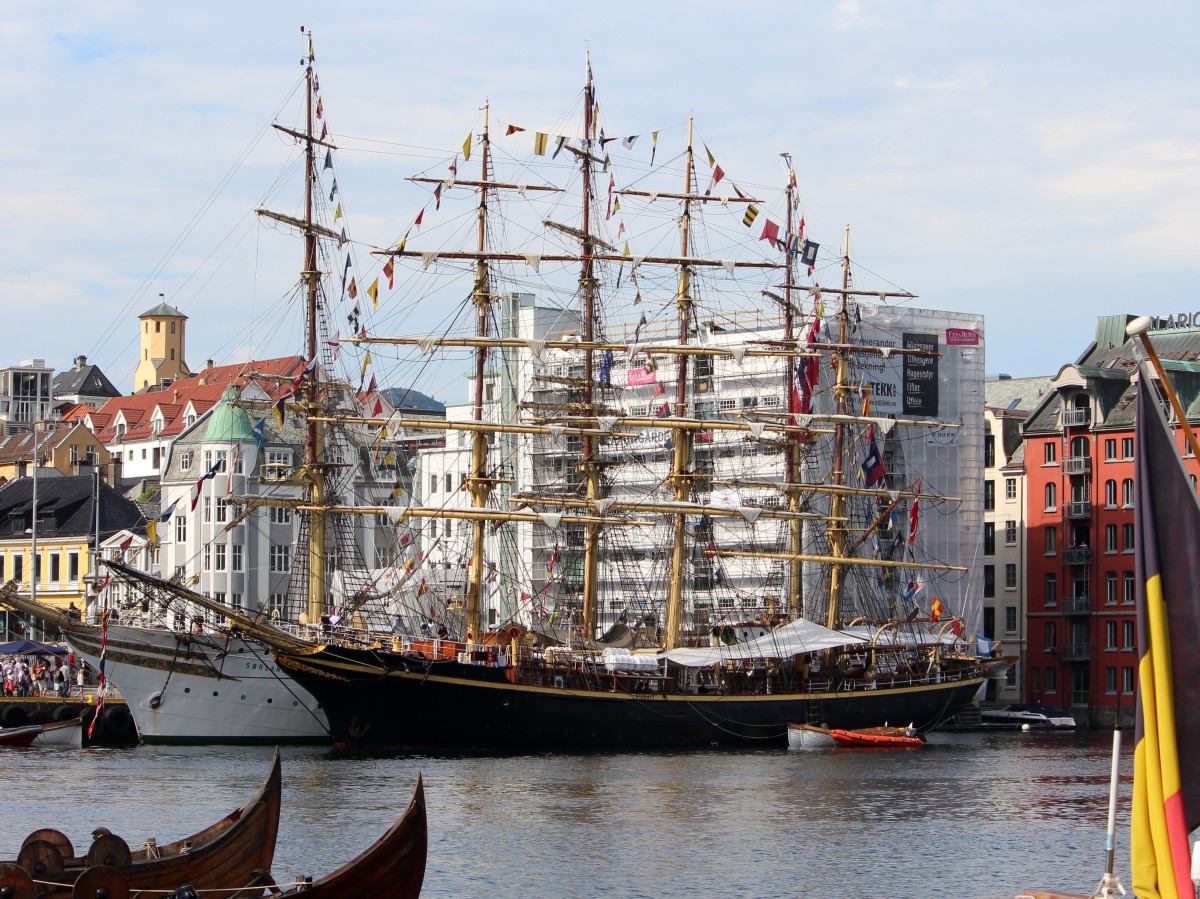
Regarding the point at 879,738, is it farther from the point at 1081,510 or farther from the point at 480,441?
the point at 1081,510

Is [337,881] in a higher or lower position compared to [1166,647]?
lower

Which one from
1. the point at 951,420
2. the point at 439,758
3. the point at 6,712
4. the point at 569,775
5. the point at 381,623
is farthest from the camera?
the point at 951,420

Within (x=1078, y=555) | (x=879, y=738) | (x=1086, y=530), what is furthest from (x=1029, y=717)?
(x=879, y=738)

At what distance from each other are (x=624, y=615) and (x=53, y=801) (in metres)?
38.8

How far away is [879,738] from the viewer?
82.4 m

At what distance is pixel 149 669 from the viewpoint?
241 ft

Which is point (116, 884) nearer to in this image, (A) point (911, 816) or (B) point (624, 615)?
(A) point (911, 816)

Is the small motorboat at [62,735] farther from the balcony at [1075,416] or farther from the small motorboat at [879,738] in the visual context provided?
the balcony at [1075,416]

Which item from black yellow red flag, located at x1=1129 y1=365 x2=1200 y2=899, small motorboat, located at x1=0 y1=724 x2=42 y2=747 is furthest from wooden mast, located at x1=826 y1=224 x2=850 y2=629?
black yellow red flag, located at x1=1129 y1=365 x2=1200 y2=899

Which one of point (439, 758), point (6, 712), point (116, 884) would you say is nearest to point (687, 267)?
point (439, 758)

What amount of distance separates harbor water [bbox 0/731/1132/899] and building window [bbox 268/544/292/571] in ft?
180

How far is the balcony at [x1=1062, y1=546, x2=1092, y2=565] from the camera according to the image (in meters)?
113

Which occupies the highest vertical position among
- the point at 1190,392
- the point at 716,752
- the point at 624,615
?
the point at 1190,392

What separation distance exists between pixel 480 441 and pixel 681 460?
1022cm
